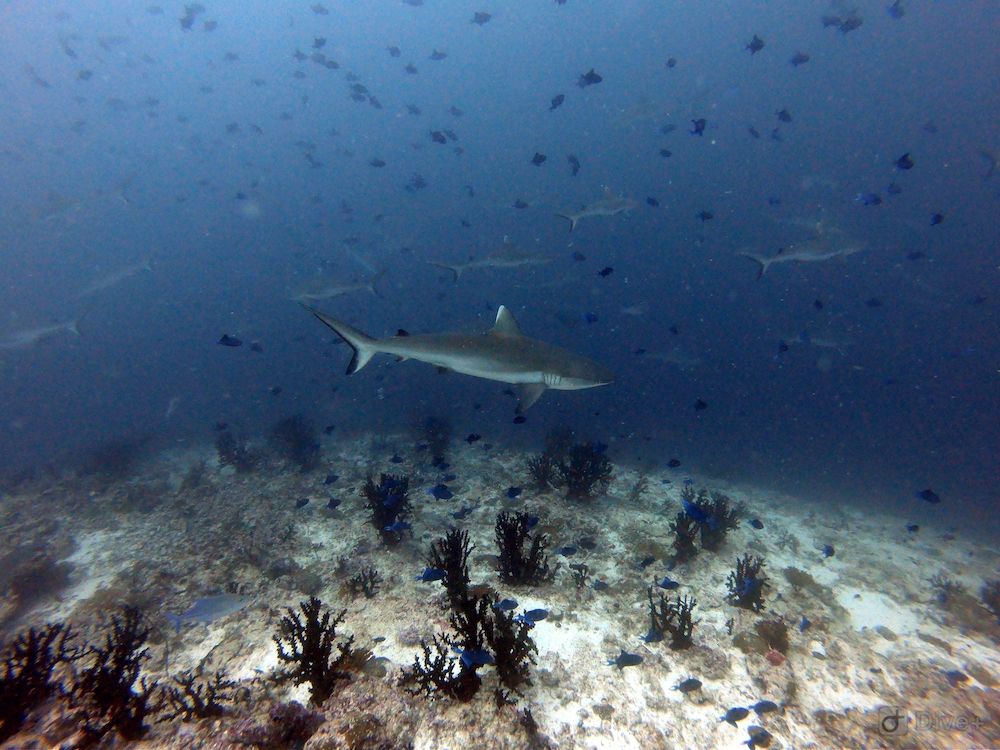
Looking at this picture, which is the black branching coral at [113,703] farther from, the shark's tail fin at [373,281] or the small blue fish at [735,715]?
the shark's tail fin at [373,281]

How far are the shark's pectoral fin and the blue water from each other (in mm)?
22953

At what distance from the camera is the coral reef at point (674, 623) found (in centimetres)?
583

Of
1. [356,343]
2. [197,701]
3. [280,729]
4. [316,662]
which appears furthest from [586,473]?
[197,701]

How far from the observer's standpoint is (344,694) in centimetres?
440

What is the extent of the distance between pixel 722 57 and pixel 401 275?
348ft

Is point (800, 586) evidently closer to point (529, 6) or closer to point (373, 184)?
point (529, 6)

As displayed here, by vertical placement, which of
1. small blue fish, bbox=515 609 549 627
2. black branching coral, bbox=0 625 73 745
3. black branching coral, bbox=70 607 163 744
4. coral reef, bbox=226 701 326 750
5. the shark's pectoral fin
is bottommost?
black branching coral, bbox=0 625 73 745

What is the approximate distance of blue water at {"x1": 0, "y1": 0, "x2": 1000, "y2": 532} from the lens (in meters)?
50.2

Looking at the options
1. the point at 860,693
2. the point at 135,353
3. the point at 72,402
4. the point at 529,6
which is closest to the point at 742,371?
the point at 529,6

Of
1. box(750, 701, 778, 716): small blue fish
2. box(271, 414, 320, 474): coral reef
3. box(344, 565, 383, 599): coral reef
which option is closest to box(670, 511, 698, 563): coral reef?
box(750, 701, 778, 716): small blue fish

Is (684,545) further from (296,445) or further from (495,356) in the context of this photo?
(296,445)

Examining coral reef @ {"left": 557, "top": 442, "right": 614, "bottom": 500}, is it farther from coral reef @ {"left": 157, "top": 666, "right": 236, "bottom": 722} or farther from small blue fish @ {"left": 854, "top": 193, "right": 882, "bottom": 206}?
small blue fish @ {"left": 854, "top": 193, "right": 882, "bottom": 206}

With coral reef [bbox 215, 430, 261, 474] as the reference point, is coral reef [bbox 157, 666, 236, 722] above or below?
above

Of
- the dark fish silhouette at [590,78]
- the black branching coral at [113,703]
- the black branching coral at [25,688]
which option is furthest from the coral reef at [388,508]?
the dark fish silhouette at [590,78]
